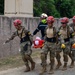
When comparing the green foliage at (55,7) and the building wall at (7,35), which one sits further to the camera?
the green foliage at (55,7)

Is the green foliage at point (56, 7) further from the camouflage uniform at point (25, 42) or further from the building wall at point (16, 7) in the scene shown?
the camouflage uniform at point (25, 42)

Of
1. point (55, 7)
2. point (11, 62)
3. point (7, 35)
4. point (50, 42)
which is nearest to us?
point (50, 42)

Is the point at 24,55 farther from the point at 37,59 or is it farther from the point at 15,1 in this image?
the point at 15,1

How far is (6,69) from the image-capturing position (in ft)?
37.8

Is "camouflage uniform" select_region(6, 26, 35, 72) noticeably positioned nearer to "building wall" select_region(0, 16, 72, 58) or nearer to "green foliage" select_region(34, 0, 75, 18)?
"building wall" select_region(0, 16, 72, 58)

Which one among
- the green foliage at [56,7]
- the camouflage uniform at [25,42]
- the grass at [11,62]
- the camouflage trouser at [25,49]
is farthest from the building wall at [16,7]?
the green foliage at [56,7]

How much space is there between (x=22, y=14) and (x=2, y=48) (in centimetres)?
258

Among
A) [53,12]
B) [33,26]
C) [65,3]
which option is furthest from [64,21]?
[65,3]

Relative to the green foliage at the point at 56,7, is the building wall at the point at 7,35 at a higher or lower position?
lower

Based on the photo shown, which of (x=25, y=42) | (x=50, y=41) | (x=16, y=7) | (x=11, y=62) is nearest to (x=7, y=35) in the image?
(x=11, y=62)

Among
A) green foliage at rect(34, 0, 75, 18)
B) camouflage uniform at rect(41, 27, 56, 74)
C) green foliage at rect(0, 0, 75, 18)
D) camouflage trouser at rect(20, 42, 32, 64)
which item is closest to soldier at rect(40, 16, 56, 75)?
camouflage uniform at rect(41, 27, 56, 74)

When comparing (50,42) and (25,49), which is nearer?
(50,42)

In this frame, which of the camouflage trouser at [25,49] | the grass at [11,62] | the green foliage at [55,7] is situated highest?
the green foliage at [55,7]

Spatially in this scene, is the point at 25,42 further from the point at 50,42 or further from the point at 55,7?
the point at 55,7
